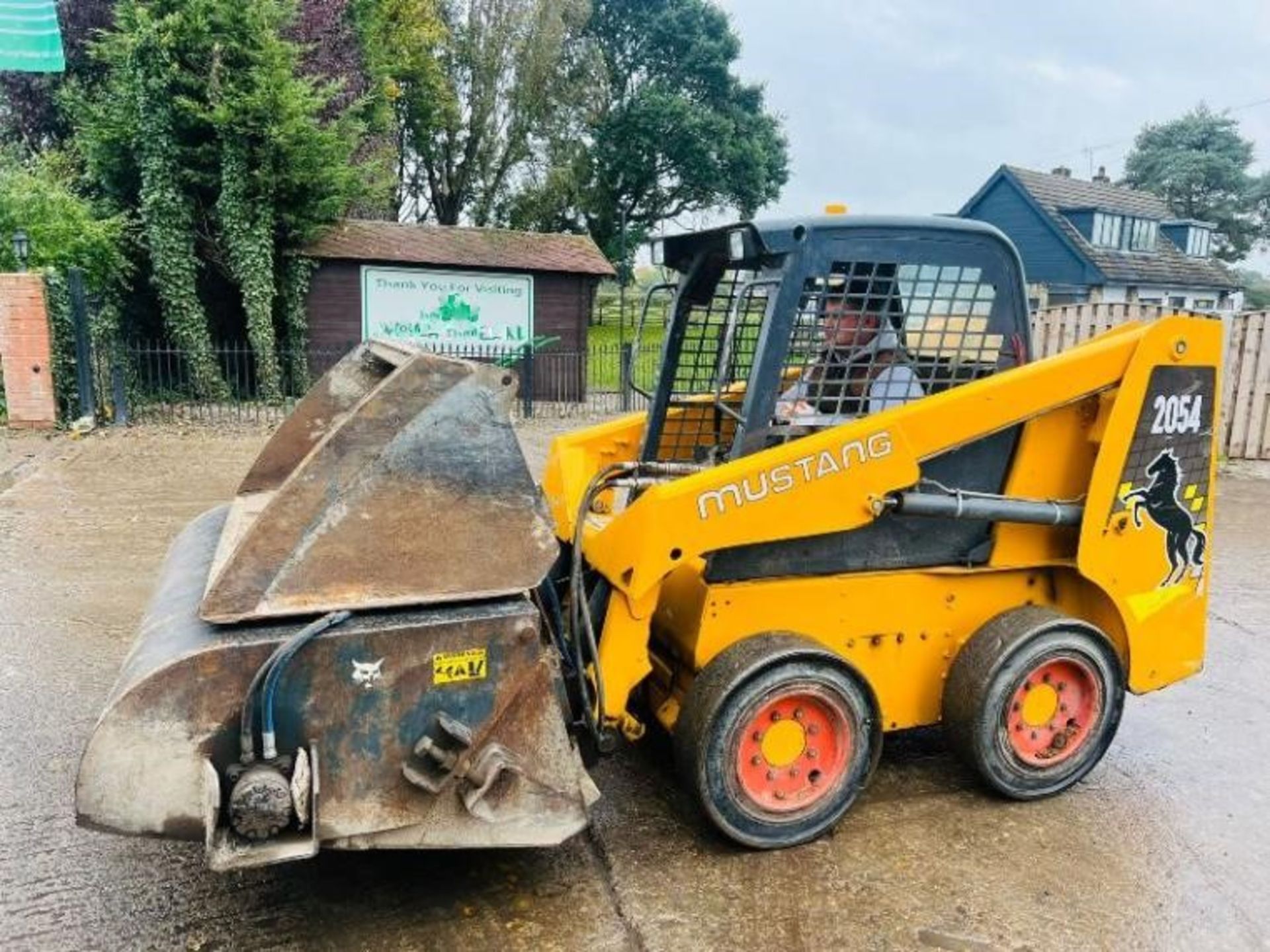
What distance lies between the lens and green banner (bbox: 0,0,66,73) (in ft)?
39.5

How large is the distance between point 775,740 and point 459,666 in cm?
118

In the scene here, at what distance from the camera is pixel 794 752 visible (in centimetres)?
328

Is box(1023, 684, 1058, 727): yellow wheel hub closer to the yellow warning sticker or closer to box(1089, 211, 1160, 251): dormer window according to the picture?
the yellow warning sticker

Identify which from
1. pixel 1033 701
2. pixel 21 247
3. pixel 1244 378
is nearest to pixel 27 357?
pixel 21 247

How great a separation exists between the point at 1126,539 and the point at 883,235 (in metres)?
1.43

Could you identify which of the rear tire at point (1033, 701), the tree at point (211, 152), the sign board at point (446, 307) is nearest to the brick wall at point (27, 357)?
the tree at point (211, 152)

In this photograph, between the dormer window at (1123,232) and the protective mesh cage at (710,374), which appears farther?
the dormer window at (1123,232)

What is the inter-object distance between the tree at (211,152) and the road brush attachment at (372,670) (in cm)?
1343

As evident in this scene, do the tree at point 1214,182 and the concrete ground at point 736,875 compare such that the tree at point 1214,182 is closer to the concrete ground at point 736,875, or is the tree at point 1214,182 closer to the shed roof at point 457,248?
the shed roof at point 457,248

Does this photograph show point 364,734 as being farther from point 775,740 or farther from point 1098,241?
point 1098,241

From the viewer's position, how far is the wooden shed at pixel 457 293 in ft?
54.0

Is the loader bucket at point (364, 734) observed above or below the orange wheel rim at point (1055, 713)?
above

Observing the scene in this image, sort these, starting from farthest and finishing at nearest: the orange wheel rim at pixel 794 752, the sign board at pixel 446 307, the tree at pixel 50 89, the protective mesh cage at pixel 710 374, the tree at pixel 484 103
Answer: the tree at pixel 484 103 → the tree at pixel 50 89 → the sign board at pixel 446 307 → the protective mesh cage at pixel 710 374 → the orange wheel rim at pixel 794 752

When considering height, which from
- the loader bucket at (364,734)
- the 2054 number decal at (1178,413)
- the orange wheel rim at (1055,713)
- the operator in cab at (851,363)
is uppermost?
the operator in cab at (851,363)
